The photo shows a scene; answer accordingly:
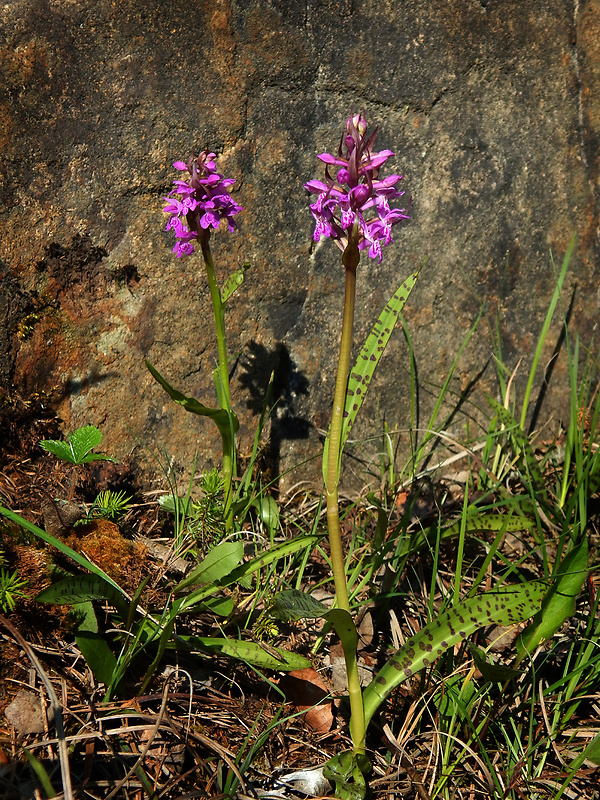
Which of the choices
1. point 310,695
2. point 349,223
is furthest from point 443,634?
point 349,223

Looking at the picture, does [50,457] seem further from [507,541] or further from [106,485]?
[507,541]

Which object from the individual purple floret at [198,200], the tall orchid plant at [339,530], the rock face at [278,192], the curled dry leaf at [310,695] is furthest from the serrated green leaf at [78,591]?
the individual purple floret at [198,200]

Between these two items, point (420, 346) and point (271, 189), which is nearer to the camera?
point (271, 189)

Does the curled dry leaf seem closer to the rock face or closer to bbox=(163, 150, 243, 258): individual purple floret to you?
the rock face

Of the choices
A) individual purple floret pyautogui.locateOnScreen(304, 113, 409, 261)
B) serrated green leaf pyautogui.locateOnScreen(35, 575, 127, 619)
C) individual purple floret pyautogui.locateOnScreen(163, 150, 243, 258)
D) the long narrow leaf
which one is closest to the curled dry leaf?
serrated green leaf pyautogui.locateOnScreen(35, 575, 127, 619)

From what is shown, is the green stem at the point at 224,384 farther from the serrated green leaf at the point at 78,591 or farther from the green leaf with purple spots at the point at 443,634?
the green leaf with purple spots at the point at 443,634

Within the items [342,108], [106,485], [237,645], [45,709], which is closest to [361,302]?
[342,108]
